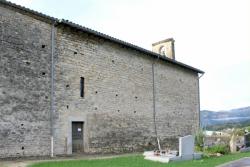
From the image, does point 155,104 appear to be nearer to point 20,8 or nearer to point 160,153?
point 160,153

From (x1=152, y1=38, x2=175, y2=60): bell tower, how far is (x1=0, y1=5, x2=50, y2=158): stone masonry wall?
1474 cm

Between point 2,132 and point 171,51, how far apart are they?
17.9 metres

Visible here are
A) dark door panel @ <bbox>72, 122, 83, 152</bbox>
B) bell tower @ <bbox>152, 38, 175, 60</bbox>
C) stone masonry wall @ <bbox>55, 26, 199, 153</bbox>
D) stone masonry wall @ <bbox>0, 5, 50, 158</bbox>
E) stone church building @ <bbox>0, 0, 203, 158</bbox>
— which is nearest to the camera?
stone masonry wall @ <bbox>0, 5, 50, 158</bbox>

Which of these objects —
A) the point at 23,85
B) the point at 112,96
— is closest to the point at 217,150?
the point at 112,96

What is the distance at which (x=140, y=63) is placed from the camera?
2234cm

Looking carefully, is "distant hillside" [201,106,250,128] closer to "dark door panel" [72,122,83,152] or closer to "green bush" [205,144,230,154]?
"green bush" [205,144,230,154]

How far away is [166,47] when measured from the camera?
30078mm

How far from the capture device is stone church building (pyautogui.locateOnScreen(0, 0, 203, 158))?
48.8 ft

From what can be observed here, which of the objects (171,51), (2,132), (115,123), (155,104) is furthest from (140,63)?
(2,132)

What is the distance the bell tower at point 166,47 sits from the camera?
29531 mm

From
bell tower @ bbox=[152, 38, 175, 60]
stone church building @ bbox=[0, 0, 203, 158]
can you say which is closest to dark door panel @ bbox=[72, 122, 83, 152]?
stone church building @ bbox=[0, 0, 203, 158]

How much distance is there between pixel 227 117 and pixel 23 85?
5674 centimetres

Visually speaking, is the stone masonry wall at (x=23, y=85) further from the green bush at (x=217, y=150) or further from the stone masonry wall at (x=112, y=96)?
the green bush at (x=217, y=150)

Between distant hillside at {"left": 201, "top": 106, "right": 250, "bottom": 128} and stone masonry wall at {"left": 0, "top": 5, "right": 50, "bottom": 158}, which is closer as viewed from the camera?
stone masonry wall at {"left": 0, "top": 5, "right": 50, "bottom": 158}
